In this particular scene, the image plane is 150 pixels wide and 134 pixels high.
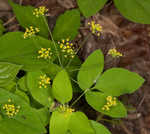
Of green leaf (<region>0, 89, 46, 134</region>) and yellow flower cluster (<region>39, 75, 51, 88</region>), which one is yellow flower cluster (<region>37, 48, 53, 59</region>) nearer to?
yellow flower cluster (<region>39, 75, 51, 88</region>)

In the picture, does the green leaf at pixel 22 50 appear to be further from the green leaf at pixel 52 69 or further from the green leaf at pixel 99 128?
the green leaf at pixel 99 128

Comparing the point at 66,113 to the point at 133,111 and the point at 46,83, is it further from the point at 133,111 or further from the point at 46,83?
the point at 133,111

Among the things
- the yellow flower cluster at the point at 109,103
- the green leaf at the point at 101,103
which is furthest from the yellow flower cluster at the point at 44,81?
the yellow flower cluster at the point at 109,103

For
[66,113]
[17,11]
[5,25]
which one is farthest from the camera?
[5,25]

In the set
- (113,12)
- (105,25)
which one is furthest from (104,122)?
(113,12)

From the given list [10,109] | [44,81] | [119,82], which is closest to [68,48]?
[44,81]
